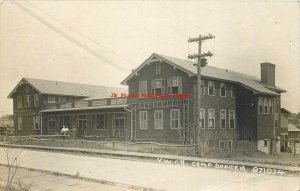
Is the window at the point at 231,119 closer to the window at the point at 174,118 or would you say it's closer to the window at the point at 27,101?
the window at the point at 174,118

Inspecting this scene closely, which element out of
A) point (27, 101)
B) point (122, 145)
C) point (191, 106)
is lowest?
point (122, 145)

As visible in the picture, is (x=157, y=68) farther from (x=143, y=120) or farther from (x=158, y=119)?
(x=143, y=120)

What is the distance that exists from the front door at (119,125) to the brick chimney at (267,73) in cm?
1236

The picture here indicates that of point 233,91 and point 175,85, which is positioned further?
point 233,91

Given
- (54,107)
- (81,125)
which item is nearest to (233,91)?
(81,125)

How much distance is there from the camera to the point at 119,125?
30.2 meters

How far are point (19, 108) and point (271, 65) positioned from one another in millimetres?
26269

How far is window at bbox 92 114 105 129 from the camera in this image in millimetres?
31814

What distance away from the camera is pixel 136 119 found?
27422 mm

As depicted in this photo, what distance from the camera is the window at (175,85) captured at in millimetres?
24844

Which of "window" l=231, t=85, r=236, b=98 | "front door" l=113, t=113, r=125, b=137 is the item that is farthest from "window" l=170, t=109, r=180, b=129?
"front door" l=113, t=113, r=125, b=137

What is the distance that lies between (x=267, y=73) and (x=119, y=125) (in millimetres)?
13240

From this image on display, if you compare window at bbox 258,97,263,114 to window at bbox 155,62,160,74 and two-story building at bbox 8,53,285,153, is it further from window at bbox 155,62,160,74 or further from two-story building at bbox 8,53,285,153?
window at bbox 155,62,160,74

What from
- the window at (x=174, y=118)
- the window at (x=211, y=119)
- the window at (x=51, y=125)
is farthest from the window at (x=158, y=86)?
the window at (x=51, y=125)
